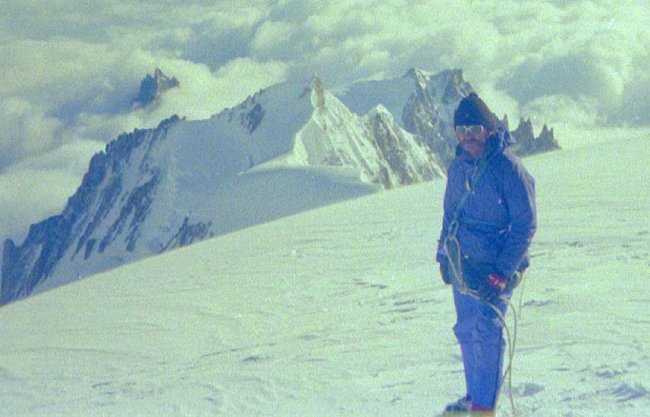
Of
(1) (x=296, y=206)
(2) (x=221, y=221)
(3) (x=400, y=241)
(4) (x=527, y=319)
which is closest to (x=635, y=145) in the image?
(3) (x=400, y=241)

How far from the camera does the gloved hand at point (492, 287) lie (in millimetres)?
6398

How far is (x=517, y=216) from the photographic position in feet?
20.8

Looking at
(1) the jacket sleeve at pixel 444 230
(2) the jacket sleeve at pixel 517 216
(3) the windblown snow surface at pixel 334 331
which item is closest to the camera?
(2) the jacket sleeve at pixel 517 216

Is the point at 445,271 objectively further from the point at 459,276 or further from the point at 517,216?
the point at 517,216

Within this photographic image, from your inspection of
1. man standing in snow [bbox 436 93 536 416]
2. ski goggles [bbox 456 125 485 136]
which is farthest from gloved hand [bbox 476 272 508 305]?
ski goggles [bbox 456 125 485 136]

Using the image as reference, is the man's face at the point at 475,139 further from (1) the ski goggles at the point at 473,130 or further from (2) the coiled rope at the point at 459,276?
(2) the coiled rope at the point at 459,276

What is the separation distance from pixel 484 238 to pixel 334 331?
3814 mm

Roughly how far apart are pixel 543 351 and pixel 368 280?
506cm

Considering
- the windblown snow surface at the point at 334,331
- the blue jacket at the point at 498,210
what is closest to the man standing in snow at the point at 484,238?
the blue jacket at the point at 498,210

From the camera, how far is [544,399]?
688cm

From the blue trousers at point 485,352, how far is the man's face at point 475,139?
36.6 inches

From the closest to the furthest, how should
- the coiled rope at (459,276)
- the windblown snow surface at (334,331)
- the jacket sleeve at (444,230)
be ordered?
the coiled rope at (459,276) < the jacket sleeve at (444,230) < the windblown snow surface at (334,331)

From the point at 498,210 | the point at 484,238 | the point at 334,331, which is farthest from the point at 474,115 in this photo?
the point at 334,331

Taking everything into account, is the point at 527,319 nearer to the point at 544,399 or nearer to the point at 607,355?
the point at 607,355
